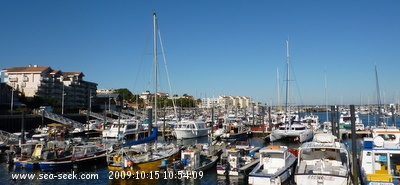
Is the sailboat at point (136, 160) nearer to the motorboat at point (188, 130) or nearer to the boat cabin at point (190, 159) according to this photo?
the boat cabin at point (190, 159)

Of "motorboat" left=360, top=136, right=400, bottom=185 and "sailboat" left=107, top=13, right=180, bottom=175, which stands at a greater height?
"motorboat" left=360, top=136, right=400, bottom=185

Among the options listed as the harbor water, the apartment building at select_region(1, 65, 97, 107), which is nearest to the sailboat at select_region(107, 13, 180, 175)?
the harbor water

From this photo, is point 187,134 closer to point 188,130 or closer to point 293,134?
point 188,130

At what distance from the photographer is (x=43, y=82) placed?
98.0 m

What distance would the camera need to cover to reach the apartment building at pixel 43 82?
96.7 meters

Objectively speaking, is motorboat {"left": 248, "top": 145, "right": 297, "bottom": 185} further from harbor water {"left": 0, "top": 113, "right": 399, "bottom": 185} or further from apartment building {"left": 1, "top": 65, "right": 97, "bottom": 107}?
apartment building {"left": 1, "top": 65, "right": 97, "bottom": 107}

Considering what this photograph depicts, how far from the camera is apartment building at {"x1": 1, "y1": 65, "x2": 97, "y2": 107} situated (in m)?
96.7

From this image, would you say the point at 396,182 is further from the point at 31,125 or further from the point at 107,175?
the point at 31,125

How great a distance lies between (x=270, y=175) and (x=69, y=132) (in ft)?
155

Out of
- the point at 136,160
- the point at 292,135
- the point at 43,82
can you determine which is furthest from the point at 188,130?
the point at 43,82

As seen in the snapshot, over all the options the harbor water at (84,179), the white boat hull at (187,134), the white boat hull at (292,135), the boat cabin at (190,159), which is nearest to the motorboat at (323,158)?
the harbor water at (84,179)

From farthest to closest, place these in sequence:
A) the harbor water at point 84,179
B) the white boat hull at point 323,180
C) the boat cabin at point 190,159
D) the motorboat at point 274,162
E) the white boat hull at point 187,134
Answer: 1. the white boat hull at point 187,134
2. the boat cabin at point 190,159
3. the harbor water at point 84,179
4. the motorboat at point 274,162
5. the white boat hull at point 323,180

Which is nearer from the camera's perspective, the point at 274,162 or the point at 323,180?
the point at 323,180

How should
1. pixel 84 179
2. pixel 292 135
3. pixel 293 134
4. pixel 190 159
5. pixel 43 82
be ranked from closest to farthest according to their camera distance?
1. pixel 84 179
2. pixel 190 159
3. pixel 293 134
4. pixel 292 135
5. pixel 43 82
